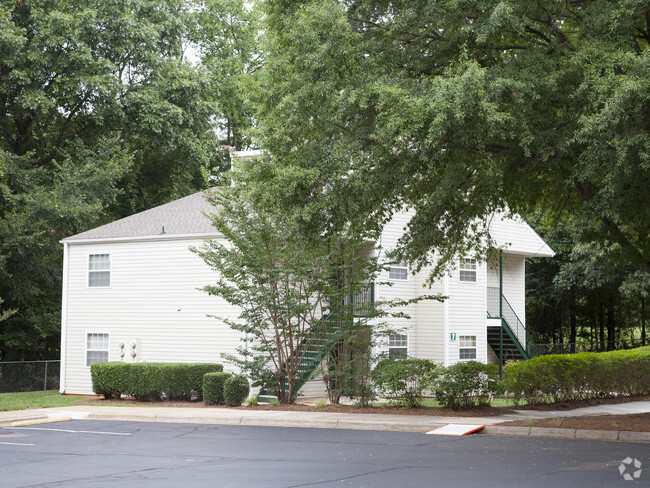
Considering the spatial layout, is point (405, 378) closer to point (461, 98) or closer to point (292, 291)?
point (292, 291)

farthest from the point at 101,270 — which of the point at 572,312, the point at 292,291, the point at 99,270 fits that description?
the point at 572,312

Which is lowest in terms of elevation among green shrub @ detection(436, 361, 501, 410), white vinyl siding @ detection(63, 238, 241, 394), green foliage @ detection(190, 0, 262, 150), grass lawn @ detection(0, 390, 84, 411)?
grass lawn @ detection(0, 390, 84, 411)

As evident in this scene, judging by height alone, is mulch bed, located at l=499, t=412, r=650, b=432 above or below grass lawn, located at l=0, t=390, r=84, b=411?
above

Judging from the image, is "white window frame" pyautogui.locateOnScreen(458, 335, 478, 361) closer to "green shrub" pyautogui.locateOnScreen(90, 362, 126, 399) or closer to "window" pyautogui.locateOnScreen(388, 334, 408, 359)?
"window" pyautogui.locateOnScreen(388, 334, 408, 359)

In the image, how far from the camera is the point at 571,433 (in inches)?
522

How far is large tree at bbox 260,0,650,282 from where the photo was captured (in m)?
11.5

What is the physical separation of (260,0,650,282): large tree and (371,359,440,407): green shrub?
143 inches

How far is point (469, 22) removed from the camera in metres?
13.2

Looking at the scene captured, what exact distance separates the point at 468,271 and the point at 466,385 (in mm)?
11485

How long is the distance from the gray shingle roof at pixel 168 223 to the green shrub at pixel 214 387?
495 cm

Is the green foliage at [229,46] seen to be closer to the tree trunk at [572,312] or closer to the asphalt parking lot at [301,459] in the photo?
the tree trunk at [572,312]

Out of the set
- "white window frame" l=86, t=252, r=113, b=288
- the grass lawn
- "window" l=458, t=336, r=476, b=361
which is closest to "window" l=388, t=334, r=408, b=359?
"window" l=458, t=336, r=476, b=361

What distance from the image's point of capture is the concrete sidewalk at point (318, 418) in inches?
537

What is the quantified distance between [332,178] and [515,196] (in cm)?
537
